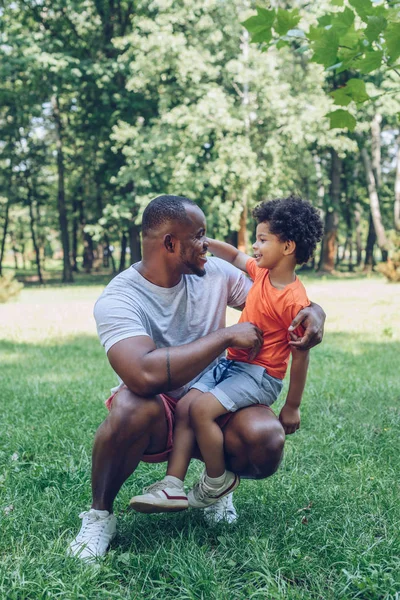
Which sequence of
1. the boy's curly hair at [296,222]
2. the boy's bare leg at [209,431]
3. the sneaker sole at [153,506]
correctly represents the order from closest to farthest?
the sneaker sole at [153,506]
the boy's bare leg at [209,431]
the boy's curly hair at [296,222]

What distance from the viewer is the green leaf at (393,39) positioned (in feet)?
10.8

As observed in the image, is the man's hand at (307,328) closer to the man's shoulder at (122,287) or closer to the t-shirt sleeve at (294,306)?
the t-shirt sleeve at (294,306)

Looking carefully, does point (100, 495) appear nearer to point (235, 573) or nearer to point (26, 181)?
point (235, 573)

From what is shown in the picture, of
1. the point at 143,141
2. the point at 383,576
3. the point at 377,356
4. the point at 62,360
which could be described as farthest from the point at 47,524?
the point at 143,141

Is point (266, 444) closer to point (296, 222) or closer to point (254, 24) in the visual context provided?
point (296, 222)

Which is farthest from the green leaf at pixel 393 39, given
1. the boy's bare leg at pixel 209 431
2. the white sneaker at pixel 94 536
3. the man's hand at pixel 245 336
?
the white sneaker at pixel 94 536

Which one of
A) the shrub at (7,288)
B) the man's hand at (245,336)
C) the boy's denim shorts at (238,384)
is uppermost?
the man's hand at (245,336)

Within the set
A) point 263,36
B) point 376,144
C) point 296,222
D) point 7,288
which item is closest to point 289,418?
point 296,222

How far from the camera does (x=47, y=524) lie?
309cm

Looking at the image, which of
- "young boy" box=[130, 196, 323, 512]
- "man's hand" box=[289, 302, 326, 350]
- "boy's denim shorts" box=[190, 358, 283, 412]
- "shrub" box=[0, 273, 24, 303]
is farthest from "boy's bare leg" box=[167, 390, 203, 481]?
"shrub" box=[0, 273, 24, 303]

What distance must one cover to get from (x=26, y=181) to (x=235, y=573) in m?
27.5

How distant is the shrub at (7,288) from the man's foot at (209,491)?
13415mm

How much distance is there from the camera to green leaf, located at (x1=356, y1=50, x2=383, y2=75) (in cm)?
357

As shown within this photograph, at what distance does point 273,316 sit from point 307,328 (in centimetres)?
21
